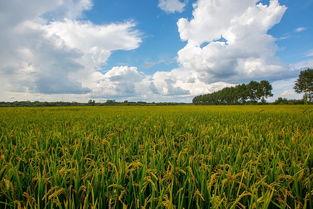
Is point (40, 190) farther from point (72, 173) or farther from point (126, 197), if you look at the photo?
point (126, 197)

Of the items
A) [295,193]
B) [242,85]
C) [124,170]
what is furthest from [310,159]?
[242,85]

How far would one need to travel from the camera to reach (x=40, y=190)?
2.74 m

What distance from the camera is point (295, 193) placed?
3.02m

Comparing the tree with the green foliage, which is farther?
the green foliage

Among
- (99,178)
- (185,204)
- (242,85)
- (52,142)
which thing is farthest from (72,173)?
(242,85)

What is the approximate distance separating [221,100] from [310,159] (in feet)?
536

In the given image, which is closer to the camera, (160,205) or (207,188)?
(160,205)

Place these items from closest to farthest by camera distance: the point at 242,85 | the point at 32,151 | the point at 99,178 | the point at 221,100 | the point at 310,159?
1. the point at 99,178
2. the point at 310,159
3. the point at 32,151
4. the point at 242,85
5. the point at 221,100

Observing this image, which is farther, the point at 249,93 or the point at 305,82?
the point at 249,93

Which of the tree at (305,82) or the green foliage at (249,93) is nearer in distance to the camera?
the tree at (305,82)

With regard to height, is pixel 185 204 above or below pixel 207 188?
below

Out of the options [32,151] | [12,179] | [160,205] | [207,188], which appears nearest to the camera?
[160,205]

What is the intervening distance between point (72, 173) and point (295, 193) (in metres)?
2.24

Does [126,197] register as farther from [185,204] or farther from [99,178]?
[185,204]
